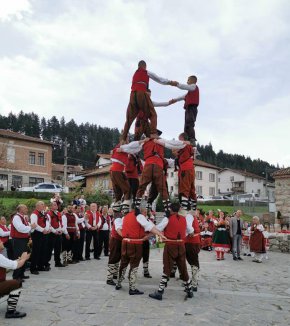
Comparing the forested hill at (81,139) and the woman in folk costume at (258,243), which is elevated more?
the forested hill at (81,139)

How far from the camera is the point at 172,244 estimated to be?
793 centimetres

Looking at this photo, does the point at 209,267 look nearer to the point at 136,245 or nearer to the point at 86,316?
the point at 136,245

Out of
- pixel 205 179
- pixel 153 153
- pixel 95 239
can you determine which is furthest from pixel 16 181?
pixel 153 153

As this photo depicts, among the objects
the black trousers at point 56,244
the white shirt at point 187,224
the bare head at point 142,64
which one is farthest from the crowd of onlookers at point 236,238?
the bare head at point 142,64

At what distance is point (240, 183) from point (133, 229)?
72.5 meters

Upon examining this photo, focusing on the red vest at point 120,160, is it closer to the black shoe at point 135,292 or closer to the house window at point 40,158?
the black shoe at point 135,292

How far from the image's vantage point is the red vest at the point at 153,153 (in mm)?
8547

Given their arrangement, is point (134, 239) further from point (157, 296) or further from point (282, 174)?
point (282, 174)

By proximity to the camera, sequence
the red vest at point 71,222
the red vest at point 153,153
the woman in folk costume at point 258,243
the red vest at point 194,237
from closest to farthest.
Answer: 1. the red vest at point 153,153
2. the red vest at point 194,237
3. the red vest at point 71,222
4. the woman in folk costume at point 258,243

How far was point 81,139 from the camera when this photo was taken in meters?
107

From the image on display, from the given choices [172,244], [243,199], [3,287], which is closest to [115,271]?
[172,244]

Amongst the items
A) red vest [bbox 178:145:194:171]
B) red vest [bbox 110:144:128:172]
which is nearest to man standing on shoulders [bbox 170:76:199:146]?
red vest [bbox 178:145:194:171]

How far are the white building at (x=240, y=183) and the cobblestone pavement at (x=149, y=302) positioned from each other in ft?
218

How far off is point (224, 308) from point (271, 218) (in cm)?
2324
